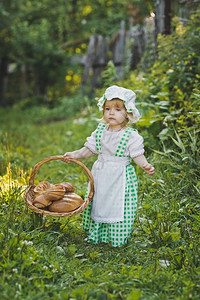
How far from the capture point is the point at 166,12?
597 centimetres

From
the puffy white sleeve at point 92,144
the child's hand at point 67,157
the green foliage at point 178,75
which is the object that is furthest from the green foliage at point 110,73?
the child's hand at point 67,157

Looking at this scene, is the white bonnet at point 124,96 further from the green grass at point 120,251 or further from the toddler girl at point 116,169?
the green grass at point 120,251

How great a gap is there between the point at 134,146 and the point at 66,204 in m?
0.74

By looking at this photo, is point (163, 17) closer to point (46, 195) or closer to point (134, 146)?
point (134, 146)

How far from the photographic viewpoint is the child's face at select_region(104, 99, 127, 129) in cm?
290

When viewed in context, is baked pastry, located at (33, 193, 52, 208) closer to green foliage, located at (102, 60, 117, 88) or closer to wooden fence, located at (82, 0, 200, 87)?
green foliage, located at (102, 60, 117, 88)

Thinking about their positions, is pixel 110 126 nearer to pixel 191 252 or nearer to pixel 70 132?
pixel 191 252

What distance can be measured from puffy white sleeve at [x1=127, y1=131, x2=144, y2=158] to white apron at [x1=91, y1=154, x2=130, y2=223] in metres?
0.11

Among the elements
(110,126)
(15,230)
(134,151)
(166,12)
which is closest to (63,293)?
(15,230)

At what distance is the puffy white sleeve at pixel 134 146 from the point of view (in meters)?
2.86

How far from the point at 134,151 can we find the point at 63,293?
1.26 m

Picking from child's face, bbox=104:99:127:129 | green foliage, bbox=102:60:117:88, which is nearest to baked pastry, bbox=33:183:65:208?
child's face, bbox=104:99:127:129

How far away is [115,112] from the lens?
2.90 metres

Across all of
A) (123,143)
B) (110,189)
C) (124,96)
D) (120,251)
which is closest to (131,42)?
(124,96)
